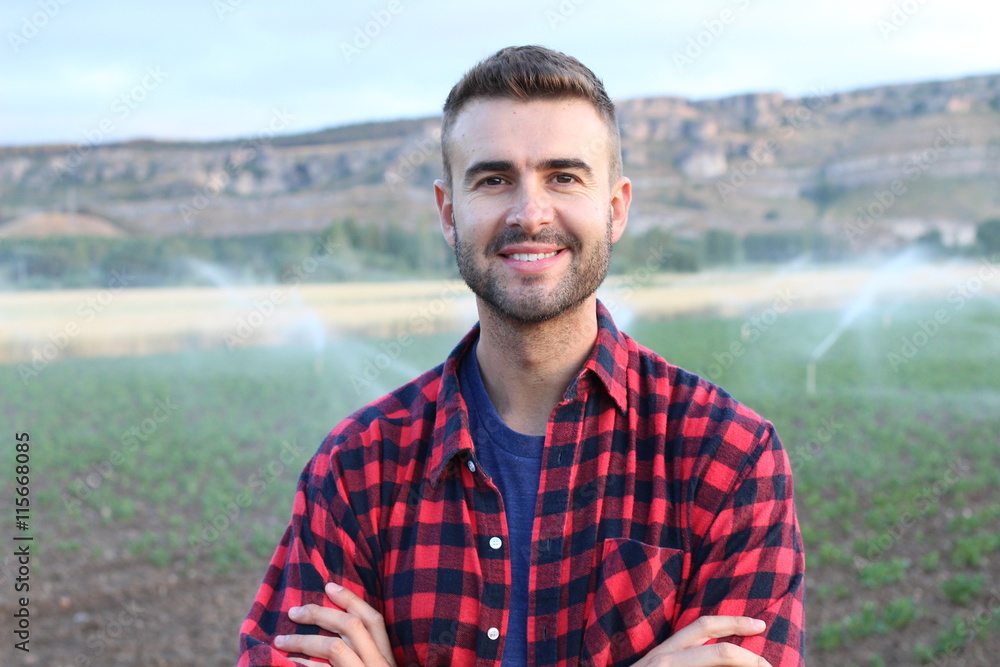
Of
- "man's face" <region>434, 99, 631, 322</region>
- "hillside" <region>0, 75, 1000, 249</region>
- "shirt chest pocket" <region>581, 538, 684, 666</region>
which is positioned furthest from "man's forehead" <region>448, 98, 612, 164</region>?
"hillside" <region>0, 75, 1000, 249</region>

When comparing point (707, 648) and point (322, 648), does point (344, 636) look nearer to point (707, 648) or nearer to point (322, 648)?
point (322, 648)

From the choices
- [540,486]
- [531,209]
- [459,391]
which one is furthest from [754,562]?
[531,209]

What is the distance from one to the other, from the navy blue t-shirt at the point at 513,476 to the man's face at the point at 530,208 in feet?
0.93

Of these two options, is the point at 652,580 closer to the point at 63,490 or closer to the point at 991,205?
the point at 63,490

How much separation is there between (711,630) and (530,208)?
1051mm

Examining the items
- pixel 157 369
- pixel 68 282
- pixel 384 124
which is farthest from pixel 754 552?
pixel 384 124

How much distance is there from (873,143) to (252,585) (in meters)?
50.8

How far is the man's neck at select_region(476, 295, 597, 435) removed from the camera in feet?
6.68

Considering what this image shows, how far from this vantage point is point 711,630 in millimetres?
1756

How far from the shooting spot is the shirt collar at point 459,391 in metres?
1.95

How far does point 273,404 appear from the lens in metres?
16.2

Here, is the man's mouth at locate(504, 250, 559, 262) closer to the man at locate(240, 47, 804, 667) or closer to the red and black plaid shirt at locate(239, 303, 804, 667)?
the man at locate(240, 47, 804, 667)

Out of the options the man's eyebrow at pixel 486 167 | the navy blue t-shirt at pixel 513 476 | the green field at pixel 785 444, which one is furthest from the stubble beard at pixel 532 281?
the green field at pixel 785 444

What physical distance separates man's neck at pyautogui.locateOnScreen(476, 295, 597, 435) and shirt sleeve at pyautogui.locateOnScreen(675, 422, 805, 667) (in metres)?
0.45
